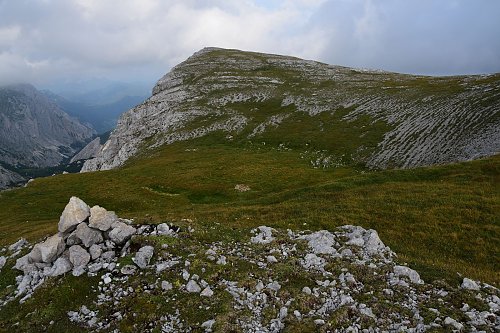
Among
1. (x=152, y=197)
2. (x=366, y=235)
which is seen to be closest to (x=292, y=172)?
(x=152, y=197)

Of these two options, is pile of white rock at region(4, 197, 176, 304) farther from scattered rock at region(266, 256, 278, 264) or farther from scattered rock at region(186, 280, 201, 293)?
scattered rock at region(266, 256, 278, 264)

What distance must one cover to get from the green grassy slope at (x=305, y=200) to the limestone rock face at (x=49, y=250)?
658 centimetres

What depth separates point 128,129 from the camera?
125375 millimetres

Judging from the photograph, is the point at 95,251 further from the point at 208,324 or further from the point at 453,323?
the point at 453,323

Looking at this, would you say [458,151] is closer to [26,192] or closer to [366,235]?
[366,235]

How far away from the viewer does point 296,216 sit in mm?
29141

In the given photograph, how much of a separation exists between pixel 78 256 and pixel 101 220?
2.64 metres

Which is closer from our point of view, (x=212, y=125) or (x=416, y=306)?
(x=416, y=306)

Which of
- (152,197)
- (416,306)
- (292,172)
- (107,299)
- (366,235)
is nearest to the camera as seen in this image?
(416,306)

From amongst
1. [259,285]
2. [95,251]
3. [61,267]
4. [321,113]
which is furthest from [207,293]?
[321,113]

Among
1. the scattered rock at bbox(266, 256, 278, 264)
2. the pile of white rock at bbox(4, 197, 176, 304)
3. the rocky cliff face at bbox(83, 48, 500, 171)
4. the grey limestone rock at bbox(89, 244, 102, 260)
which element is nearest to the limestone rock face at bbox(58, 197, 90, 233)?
the pile of white rock at bbox(4, 197, 176, 304)

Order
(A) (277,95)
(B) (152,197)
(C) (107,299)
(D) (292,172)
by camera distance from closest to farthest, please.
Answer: (C) (107,299) < (B) (152,197) < (D) (292,172) < (A) (277,95)

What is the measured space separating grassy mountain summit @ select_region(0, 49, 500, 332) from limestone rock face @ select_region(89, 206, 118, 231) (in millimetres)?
2167

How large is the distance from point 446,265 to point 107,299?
18271 millimetres
